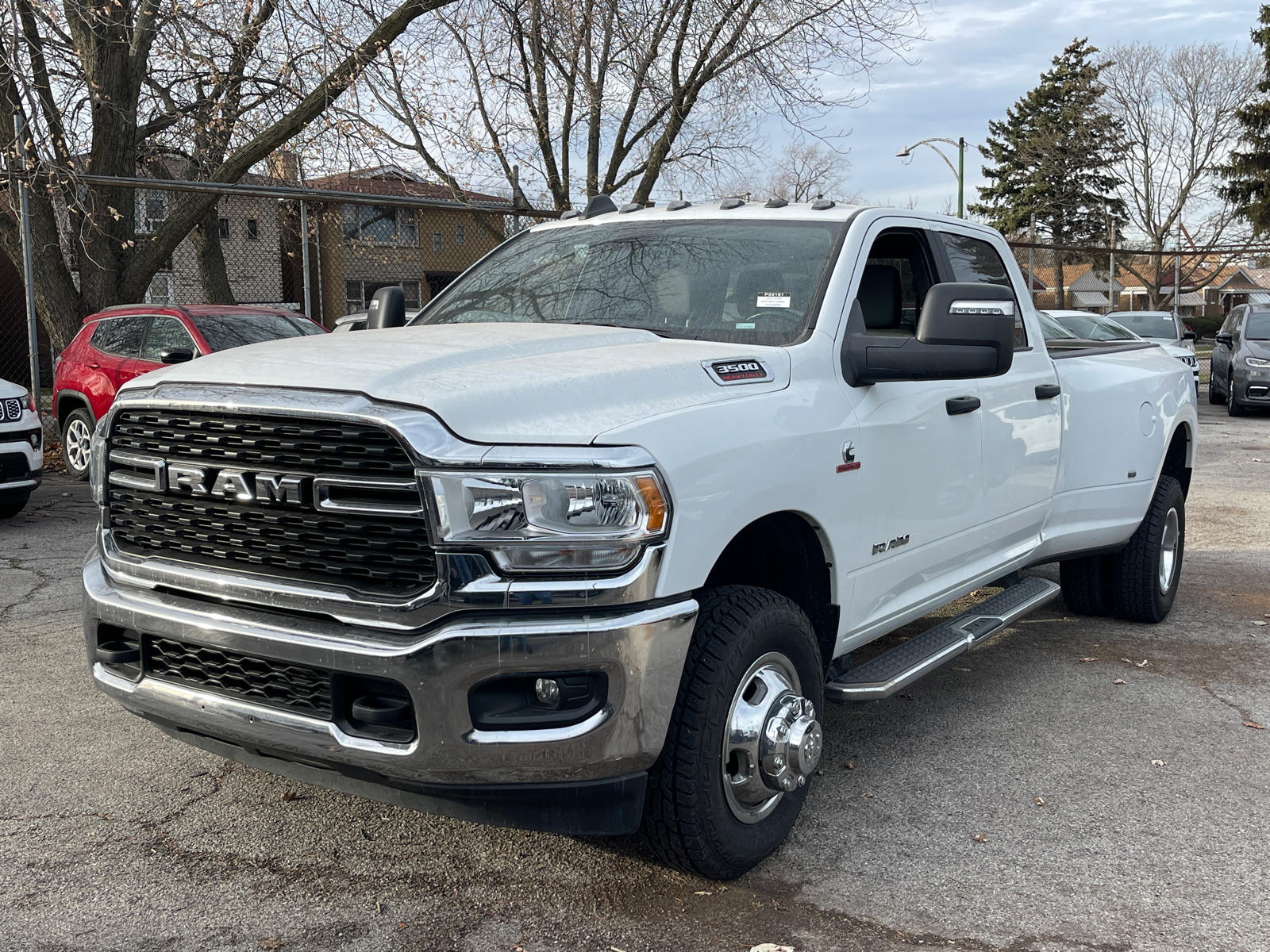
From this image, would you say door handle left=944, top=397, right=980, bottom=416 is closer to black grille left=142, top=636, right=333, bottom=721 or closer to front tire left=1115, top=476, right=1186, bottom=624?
front tire left=1115, top=476, right=1186, bottom=624

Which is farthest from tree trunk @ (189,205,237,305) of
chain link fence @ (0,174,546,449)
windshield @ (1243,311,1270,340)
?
windshield @ (1243,311,1270,340)

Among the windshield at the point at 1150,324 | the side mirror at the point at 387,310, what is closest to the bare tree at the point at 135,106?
the side mirror at the point at 387,310

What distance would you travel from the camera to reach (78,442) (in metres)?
11.1

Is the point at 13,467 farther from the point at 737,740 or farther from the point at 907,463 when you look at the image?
the point at 737,740

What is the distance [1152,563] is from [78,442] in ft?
30.9

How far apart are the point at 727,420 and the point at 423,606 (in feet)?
3.06

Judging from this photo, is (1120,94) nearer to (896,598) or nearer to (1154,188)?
(1154,188)

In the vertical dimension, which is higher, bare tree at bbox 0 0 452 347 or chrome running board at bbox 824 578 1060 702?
bare tree at bbox 0 0 452 347

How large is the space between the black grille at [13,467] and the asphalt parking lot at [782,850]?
13.0ft

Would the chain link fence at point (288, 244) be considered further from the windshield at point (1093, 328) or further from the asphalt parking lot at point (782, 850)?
the windshield at point (1093, 328)

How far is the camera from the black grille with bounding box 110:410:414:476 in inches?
105

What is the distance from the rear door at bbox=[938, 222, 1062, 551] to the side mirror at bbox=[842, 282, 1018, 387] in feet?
2.36

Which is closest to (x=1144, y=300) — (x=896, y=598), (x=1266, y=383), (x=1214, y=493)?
(x=1266, y=383)

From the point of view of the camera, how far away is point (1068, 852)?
3.41 m
